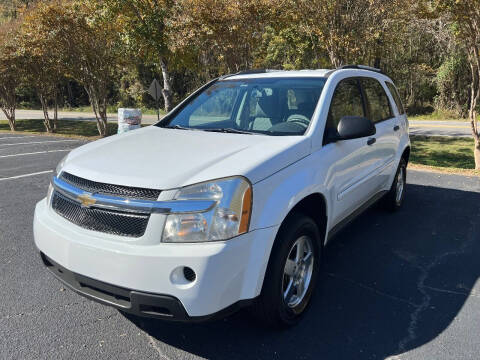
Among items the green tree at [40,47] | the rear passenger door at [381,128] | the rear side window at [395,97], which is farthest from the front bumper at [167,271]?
the green tree at [40,47]

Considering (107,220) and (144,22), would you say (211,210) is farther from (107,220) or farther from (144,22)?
(144,22)

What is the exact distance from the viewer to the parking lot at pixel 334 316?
8.64 feet

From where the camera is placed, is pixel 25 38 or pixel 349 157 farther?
pixel 25 38

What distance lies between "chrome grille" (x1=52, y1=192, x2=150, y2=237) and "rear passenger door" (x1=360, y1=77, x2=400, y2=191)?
105 inches

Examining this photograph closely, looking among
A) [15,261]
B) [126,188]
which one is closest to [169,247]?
[126,188]

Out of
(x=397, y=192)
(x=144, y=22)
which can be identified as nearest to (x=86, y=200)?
(x=397, y=192)

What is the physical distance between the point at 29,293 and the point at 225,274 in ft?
6.71

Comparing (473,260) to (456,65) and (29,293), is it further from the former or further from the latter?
(456,65)

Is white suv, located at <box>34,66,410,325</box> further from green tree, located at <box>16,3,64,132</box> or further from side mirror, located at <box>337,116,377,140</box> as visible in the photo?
green tree, located at <box>16,3,64,132</box>

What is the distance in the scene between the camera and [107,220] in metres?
2.36

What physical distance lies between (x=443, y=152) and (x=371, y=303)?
Answer: 12.6m

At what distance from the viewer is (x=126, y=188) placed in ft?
7.63

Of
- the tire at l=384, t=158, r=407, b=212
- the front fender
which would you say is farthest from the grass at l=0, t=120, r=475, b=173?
the front fender

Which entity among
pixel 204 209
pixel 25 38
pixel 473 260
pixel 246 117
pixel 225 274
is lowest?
pixel 473 260
